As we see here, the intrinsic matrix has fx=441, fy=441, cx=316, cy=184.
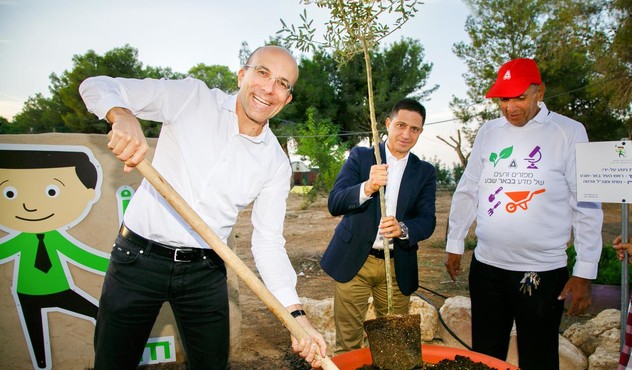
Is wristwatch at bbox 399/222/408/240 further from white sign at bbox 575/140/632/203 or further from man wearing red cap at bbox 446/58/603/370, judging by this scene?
white sign at bbox 575/140/632/203

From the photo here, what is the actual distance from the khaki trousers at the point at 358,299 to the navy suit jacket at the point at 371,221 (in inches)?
3.1

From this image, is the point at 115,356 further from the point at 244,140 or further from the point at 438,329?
the point at 438,329

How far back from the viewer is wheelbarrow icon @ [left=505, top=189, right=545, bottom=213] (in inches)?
95.7

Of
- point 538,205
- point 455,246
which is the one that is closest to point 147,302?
point 455,246

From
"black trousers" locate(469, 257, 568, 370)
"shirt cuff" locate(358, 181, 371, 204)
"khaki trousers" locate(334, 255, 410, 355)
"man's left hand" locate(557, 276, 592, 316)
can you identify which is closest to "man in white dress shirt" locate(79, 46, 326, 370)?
"shirt cuff" locate(358, 181, 371, 204)

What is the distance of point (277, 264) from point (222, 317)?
43 centimetres

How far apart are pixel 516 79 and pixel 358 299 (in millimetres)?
1708

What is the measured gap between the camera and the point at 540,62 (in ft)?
71.2

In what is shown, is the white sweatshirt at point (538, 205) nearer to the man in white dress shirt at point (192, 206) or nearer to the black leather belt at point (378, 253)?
the black leather belt at point (378, 253)

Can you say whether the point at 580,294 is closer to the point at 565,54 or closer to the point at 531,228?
the point at 531,228

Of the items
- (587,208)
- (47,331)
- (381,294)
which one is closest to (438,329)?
(381,294)

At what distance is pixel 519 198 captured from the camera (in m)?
2.46

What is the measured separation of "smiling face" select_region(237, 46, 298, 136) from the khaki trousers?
4.71 feet

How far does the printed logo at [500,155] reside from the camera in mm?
2534
